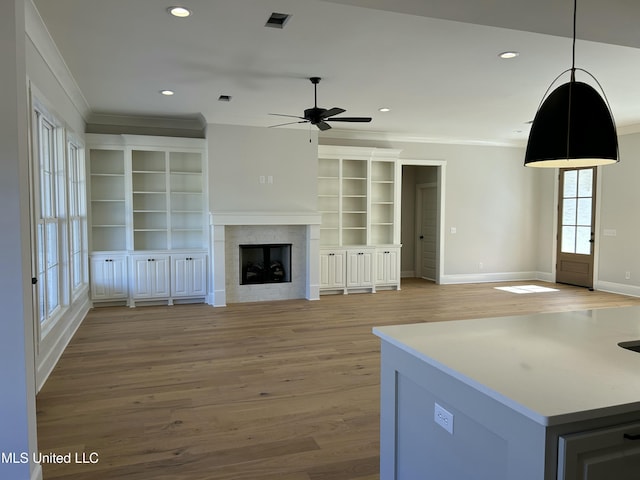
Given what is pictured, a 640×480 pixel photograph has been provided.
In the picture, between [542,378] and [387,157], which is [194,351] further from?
[387,157]

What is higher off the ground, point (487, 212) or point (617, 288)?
point (487, 212)

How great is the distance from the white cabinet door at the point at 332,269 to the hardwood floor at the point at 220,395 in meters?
1.42

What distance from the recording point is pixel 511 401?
1312 millimetres

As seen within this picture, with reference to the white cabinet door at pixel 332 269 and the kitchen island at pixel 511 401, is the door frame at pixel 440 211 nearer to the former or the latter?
the white cabinet door at pixel 332 269

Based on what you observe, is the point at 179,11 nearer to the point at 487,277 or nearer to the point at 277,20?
the point at 277,20

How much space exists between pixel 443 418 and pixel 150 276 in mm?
6208

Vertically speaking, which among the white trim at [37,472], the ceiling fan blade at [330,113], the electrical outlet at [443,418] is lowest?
the white trim at [37,472]

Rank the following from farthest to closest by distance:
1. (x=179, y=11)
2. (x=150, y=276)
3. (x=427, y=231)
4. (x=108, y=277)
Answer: (x=427, y=231) < (x=150, y=276) < (x=108, y=277) < (x=179, y=11)

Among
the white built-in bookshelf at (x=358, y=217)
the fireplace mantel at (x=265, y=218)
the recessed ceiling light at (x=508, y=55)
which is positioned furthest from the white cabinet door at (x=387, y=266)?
the recessed ceiling light at (x=508, y=55)

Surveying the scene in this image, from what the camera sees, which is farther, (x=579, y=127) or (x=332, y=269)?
(x=332, y=269)

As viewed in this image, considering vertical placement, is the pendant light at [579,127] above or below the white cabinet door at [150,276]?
above

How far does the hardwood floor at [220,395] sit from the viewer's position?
2.66m

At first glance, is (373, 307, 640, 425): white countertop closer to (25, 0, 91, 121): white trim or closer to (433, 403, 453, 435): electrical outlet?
(433, 403, 453, 435): electrical outlet

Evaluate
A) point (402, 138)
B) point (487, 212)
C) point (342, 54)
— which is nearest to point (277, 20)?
point (342, 54)
